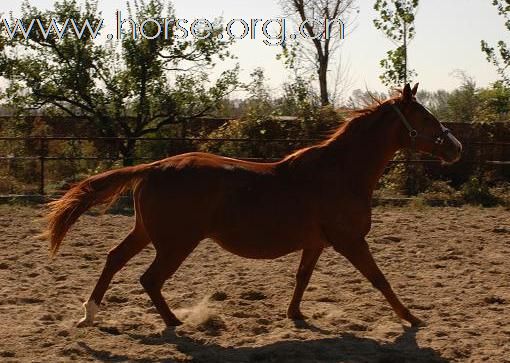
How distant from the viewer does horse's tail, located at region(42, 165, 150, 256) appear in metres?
5.09

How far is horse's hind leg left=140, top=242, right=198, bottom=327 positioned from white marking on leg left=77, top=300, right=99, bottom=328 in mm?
413

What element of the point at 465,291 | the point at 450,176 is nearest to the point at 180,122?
the point at 450,176

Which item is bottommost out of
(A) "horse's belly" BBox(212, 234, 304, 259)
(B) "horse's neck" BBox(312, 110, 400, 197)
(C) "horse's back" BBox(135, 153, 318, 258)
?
(A) "horse's belly" BBox(212, 234, 304, 259)

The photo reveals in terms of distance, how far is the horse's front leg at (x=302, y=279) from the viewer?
529 cm

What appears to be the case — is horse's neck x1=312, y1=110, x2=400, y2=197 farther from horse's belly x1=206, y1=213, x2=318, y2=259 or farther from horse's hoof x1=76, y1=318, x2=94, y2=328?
horse's hoof x1=76, y1=318, x2=94, y2=328

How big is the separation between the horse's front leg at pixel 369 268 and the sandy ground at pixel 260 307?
0.36ft

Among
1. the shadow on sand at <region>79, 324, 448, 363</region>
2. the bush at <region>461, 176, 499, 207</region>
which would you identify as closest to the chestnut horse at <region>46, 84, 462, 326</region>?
the shadow on sand at <region>79, 324, 448, 363</region>

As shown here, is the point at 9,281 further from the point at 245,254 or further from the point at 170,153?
the point at 170,153

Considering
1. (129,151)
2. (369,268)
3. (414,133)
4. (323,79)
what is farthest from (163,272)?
(323,79)

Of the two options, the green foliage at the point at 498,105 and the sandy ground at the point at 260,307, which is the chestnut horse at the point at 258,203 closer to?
the sandy ground at the point at 260,307

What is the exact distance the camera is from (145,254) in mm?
7793

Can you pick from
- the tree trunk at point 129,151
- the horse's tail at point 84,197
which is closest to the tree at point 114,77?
the tree trunk at point 129,151

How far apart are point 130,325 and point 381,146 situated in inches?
91.8

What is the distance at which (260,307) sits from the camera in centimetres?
558
